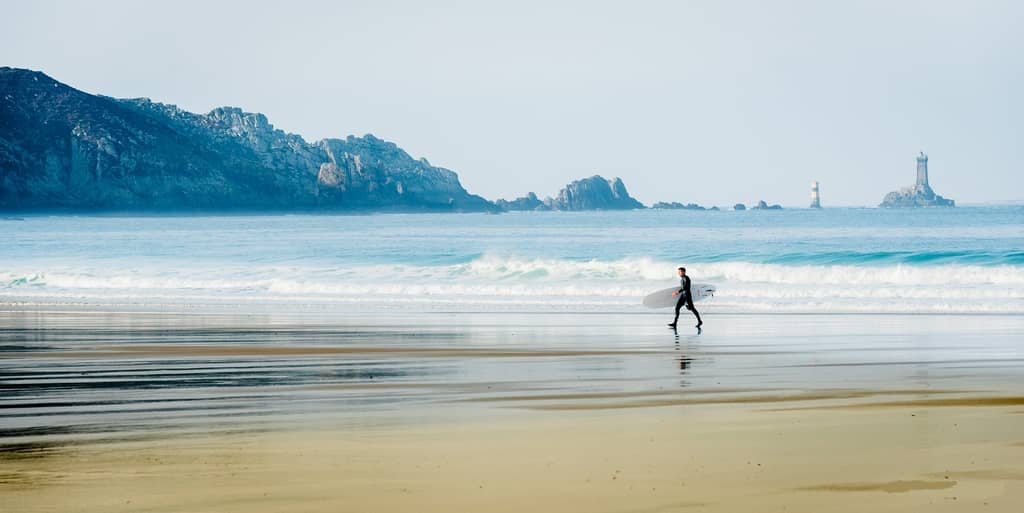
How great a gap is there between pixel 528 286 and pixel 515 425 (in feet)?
97.3

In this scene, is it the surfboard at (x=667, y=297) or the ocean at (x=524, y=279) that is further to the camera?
the ocean at (x=524, y=279)

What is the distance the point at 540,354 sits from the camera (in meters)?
18.9

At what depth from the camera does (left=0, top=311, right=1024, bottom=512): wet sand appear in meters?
8.41

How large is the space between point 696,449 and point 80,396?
6759 mm

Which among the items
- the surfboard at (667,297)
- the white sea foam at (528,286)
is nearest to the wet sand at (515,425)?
the surfboard at (667,297)

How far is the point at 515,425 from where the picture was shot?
1138cm

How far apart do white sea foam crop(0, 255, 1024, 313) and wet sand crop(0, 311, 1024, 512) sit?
11522 millimetres

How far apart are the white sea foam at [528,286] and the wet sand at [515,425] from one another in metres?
11.5

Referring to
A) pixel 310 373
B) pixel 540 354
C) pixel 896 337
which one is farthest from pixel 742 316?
pixel 310 373

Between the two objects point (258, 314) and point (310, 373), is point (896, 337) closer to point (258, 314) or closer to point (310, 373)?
point (310, 373)

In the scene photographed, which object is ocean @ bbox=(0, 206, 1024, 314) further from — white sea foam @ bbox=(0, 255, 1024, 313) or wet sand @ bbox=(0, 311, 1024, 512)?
wet sand @ bbox=(0, 311, 1024, 512)

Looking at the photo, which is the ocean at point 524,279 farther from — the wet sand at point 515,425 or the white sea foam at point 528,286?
the wet sand at point 515,425

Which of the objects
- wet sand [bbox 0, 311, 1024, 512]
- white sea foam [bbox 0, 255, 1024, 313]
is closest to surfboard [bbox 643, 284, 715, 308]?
white sea foam [bbox 0, 255, 1024, 313]

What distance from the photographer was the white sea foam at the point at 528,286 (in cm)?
3278
